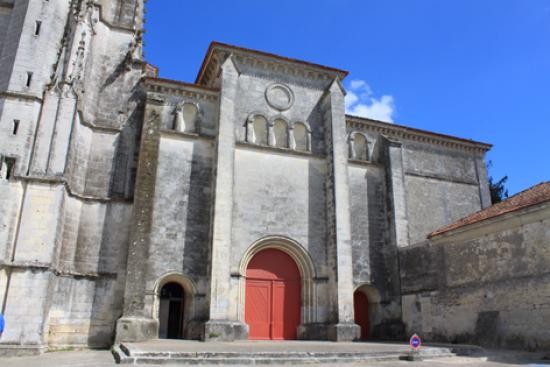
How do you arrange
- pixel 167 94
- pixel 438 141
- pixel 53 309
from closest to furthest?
1. pixel 53 309
2. pixel 167 94
3. pixel 438 141

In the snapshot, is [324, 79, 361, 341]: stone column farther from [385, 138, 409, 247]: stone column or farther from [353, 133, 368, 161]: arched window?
[385, 138, 409, 247]: stone column

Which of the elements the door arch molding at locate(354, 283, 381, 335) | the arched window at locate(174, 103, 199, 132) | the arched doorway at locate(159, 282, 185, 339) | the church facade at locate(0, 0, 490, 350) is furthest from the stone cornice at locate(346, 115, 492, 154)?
the arched doorway at locate(159, 282, 185, 339)

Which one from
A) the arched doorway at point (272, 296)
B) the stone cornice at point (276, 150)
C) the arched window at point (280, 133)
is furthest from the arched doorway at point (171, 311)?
the arched window at point (280, 133)

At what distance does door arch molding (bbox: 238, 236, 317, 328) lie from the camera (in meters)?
16.8

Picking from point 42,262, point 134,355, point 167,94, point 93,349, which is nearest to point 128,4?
point 167,94

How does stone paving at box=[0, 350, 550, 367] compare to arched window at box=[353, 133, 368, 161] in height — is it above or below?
below

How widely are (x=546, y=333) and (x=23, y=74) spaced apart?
57.3 feet

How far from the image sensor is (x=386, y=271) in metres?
19.0

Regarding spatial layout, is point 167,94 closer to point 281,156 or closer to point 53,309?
point 281,156

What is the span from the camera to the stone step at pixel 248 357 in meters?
9.98

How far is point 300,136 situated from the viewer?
63.2 feet

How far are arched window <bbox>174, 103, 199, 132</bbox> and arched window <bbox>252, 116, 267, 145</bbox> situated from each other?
2.42 m

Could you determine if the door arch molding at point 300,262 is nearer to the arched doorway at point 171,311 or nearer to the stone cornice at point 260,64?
the arched doorway at point 171,311

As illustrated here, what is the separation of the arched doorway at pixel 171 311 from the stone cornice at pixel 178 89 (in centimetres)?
734
